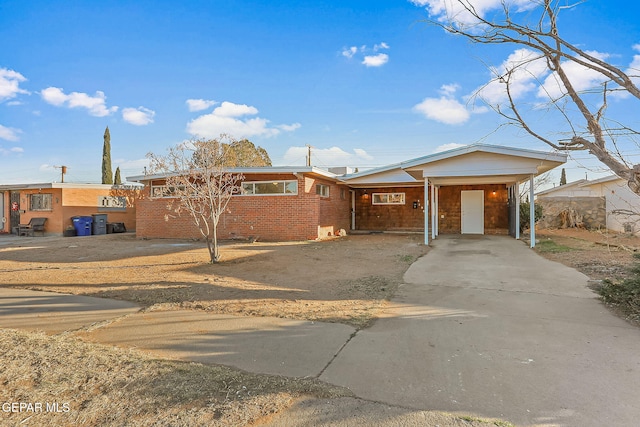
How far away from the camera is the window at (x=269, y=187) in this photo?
1440cm

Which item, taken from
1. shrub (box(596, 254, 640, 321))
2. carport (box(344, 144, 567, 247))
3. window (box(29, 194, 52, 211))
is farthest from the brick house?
shrub (box(596, 254, 640, 321))

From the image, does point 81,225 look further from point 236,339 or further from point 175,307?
point 236,339

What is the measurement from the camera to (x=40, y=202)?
2022cm

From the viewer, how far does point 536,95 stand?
4.39 metres

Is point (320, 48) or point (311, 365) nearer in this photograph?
point (311, 365)

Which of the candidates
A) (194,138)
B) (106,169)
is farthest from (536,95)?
(106,169)

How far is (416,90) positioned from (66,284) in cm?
826

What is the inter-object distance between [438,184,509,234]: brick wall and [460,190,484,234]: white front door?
15cm

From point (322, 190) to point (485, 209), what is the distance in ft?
26.6

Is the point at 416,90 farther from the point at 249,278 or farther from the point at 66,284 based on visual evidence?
the point at 66,284

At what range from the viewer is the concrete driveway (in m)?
2.54

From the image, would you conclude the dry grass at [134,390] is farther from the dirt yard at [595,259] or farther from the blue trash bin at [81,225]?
the blue trash bin at [81,225]

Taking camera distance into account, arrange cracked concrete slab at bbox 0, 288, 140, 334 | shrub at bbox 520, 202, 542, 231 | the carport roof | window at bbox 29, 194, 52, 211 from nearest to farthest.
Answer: cracked concrete slab at bbox 0, 288, 140, 334 < the carport roof < shrub at bbox 520, 202, 542, 231 < window at bbox 29, 194, 52, 211

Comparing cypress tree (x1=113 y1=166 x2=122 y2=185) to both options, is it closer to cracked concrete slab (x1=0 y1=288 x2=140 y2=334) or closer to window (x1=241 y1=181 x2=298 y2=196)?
window (x1=241 y1=181 x2=298 y2=196)
